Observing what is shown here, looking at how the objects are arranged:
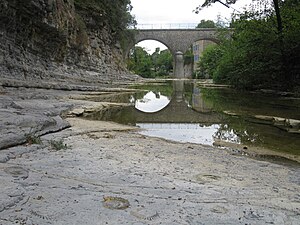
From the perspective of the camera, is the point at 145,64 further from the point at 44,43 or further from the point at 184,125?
the point at 184,125

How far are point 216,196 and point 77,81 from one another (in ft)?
59.6

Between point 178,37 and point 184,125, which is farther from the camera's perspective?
point 178,37

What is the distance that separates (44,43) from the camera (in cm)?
1802

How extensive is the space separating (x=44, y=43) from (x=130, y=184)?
16.2 m

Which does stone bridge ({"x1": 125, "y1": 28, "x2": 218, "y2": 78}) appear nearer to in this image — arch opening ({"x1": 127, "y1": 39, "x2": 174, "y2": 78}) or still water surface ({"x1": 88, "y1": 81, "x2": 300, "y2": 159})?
arch opening ({"x1": 127, "y1": 39, "x2": 174, "y2": 78})

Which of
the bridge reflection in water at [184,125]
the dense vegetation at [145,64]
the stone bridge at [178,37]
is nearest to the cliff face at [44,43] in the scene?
the bridge reflection in water at [184,125]

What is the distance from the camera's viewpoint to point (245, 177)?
388cm

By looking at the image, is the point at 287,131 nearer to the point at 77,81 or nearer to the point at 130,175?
the point at 130,175

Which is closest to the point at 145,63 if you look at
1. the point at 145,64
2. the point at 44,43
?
the point at 145,64

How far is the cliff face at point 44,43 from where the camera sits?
1371cm

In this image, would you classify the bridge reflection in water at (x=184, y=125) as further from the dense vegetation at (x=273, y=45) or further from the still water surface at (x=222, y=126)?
the dense vegetation at (x=273, y=45)

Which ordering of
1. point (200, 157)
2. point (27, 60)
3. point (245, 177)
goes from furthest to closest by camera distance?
point (27, 60) → point (200, 157) → point (245, 177)

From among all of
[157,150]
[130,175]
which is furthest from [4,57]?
[130,175]

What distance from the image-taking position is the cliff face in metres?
13.7
